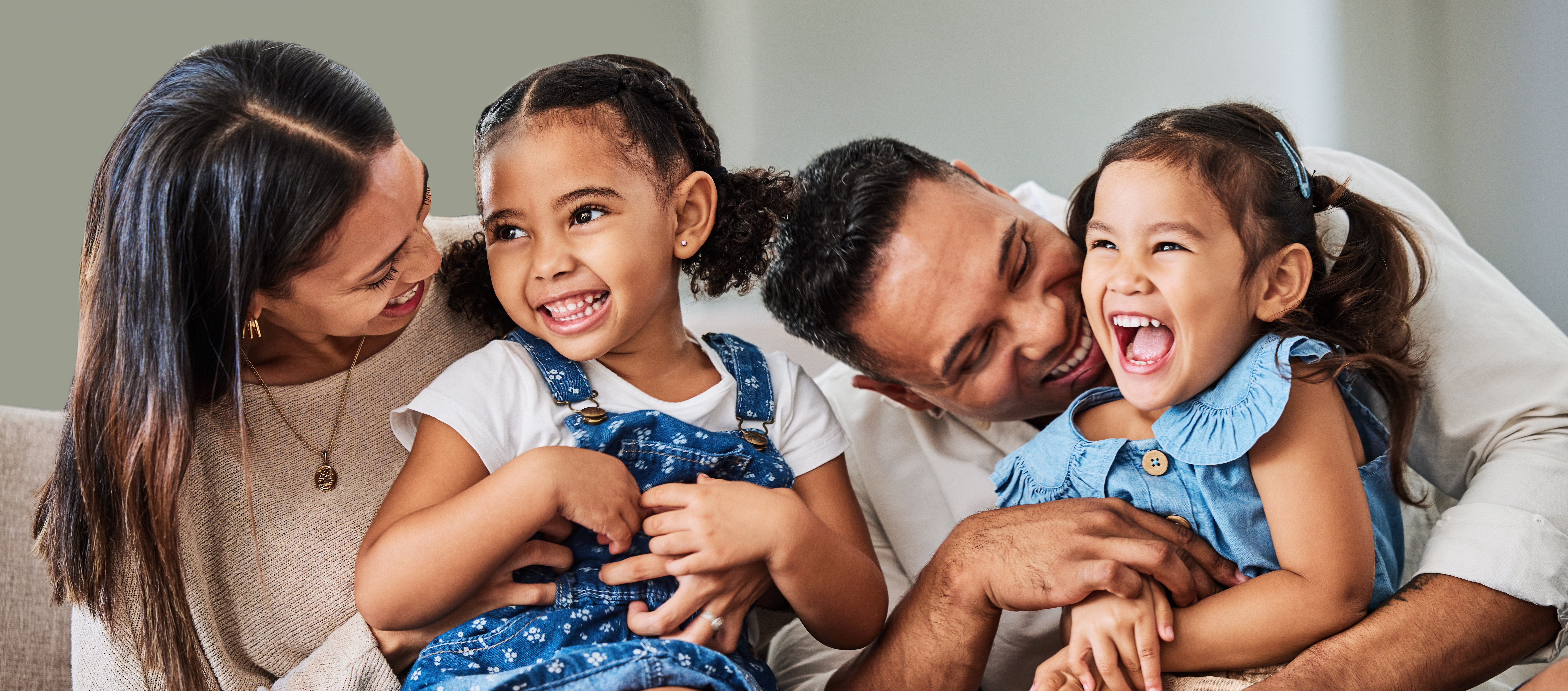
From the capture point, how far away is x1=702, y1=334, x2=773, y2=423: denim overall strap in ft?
4.67

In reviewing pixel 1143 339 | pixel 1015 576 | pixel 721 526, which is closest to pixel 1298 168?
pixel 1143 339

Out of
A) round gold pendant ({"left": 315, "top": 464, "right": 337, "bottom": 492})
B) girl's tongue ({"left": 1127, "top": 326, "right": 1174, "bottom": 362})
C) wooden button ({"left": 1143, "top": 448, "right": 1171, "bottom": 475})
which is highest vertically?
girl's tongue ({"left": 1127, "top": 326, "right": 1174, "bottom": 362})

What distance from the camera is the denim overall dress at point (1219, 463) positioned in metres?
1.20

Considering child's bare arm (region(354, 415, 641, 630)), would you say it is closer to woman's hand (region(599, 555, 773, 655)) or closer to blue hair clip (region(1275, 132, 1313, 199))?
woman's hand (region(599, 555, 773, 655))

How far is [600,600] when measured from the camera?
50.4 inches

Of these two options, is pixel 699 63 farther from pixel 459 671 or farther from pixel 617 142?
pixel 459 671

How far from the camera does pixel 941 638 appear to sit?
140 centimetres

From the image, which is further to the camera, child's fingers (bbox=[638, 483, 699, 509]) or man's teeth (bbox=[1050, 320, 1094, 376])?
man's teeth (bbox=[1050, 320, 1094, 376])

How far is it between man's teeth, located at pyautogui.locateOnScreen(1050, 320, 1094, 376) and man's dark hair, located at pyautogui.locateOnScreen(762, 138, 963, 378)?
285mm

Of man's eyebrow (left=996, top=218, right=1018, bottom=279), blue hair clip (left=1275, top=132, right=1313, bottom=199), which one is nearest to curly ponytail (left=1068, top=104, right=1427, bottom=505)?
blue hair clip (left=1275, top=132, right=1313, bottom=199)

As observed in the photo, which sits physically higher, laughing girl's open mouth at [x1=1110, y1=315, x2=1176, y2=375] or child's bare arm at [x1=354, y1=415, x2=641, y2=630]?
laughing girl's open mouth at [x1=1110, y1=315, x2=1176, y2=375]

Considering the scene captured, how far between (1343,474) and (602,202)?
926 millimetres

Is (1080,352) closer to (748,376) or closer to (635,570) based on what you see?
(748,376)

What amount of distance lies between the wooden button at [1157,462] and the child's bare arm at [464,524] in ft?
2.13
